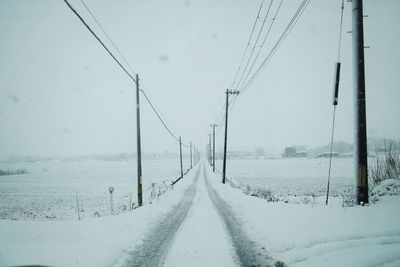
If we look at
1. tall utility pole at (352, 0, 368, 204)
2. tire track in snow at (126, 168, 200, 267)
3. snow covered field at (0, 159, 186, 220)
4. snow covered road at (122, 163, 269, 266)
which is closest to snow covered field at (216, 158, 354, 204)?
tall utility pole at (352, 0, 368, 204)

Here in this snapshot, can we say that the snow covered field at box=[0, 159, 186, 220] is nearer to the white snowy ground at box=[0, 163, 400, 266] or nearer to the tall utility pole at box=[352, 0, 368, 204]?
the white snowy ground at box=[0, 163, 400, 266]

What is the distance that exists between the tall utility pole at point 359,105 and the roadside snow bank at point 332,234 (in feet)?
2.96

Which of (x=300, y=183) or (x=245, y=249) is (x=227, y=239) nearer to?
(x=245, y=249)

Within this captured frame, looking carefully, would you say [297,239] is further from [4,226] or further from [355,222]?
[4,226]

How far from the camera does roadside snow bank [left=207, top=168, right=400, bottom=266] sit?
5.77 m

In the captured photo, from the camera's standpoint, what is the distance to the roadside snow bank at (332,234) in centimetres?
577

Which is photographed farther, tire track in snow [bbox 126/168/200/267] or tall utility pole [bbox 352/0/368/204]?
tall utility pole [bbox 352/0/368/204]

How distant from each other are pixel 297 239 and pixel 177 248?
340 centimetres

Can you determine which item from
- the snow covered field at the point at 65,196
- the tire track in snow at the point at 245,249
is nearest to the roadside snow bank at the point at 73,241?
the tire track in snow at the point at 245,249

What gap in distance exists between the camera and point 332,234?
285 inches

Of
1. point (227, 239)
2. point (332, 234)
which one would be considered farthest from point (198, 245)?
point (332, 234)

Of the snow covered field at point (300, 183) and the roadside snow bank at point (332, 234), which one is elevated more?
the roadside snow bank at point (332, 234)

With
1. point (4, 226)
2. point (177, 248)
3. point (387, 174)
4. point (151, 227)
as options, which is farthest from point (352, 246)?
point (4, 226)

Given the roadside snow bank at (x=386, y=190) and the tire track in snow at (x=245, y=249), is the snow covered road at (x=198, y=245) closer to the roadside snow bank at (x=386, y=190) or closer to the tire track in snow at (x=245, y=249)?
the tire track in snow at (x=245, y=249)
